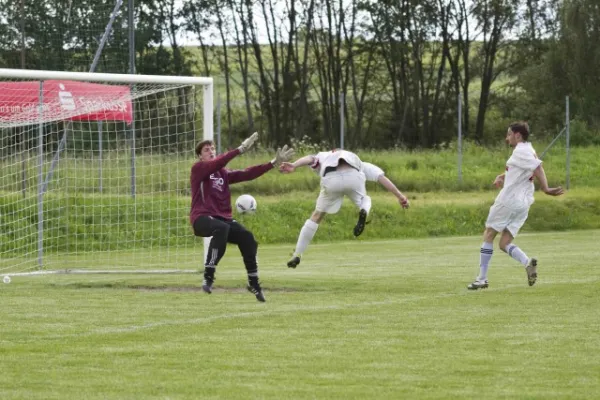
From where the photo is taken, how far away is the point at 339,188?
17.0m

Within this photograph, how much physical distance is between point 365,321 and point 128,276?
7645 mm

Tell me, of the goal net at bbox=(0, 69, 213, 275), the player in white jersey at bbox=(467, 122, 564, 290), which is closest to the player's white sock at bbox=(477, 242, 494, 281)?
the player in white jersey at bbox=(467, 122, 564, 290)

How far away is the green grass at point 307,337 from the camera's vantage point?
28.2 feet

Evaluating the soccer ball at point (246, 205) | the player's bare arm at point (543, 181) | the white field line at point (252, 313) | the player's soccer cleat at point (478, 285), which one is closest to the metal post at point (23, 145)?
the soccer ball at point (246, 205)

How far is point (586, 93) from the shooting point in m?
47.8

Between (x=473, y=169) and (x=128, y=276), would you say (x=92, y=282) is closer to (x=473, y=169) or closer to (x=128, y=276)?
(x=128, y=276)

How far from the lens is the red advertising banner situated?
20641 mm

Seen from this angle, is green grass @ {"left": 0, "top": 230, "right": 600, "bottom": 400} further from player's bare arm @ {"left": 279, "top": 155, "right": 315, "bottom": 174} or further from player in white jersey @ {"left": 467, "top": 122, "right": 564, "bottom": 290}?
player's bare arm @ {"left": 279, "top": 155, "right": 315, "bottom": 174}

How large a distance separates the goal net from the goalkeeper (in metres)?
5.38

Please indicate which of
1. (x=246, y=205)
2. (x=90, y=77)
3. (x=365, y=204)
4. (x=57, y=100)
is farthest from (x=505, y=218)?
(x=57, y=100)

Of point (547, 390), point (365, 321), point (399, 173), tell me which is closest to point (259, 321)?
point (365, 321)

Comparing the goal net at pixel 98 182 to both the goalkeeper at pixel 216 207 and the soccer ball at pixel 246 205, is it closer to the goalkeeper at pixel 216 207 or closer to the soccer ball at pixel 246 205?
the soccer ball at pixel 246 205

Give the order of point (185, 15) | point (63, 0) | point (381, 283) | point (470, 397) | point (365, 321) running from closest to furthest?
point (470, 397)
point (365, 321)
point (381, 283)
point (63, 0)
point (185, 15)

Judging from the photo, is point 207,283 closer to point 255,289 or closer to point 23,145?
point 255,289
